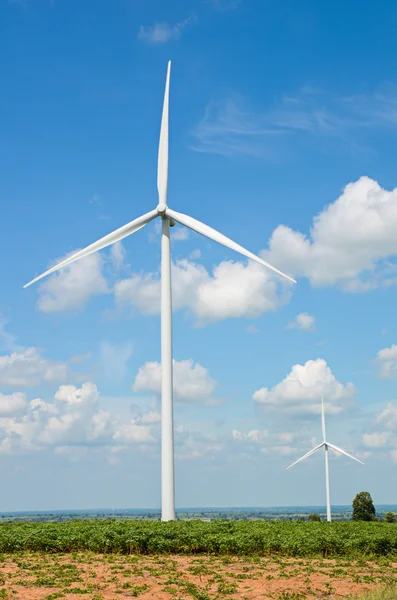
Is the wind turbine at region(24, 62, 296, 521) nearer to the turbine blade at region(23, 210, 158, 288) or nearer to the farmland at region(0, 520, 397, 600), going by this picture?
the turbine blade at region(23, 210, 158, 288)

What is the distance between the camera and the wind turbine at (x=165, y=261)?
38125 mm

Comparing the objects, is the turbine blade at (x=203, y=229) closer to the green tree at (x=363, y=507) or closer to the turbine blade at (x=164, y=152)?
the turbine blade at (x=164, y=152)

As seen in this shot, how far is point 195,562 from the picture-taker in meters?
24.3

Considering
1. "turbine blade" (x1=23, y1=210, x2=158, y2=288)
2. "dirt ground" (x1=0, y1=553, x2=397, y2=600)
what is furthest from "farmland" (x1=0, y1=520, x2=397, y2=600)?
"turbine blade" (x1=23, y1=210, x2=158, y2=288)

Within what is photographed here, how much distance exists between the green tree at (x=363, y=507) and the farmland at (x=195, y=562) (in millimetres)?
61691

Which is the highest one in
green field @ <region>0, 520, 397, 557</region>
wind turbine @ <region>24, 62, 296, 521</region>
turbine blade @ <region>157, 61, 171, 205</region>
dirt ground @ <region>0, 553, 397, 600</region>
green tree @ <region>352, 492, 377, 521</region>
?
turbine blade @ <region>157, 61, 171, 205</region>

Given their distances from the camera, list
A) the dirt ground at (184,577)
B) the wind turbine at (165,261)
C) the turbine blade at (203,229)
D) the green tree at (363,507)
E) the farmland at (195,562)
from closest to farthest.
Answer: the dirt ground at (184,577) < the farmland at (195,562) < the wind turbine at (165,261) < the turbine blade at (203,229) < the green tree at (363,507)

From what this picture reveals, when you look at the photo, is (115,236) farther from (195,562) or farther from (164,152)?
(195,562)

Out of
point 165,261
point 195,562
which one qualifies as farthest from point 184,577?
point 165,261

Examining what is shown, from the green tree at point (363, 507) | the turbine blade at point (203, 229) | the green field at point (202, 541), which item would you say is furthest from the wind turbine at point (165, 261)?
the green tree at point (363, 507)

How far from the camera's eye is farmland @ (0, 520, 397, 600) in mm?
20438

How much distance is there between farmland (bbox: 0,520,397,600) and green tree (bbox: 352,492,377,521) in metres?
61.7

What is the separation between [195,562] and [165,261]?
22262mm

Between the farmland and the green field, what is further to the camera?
the green field
